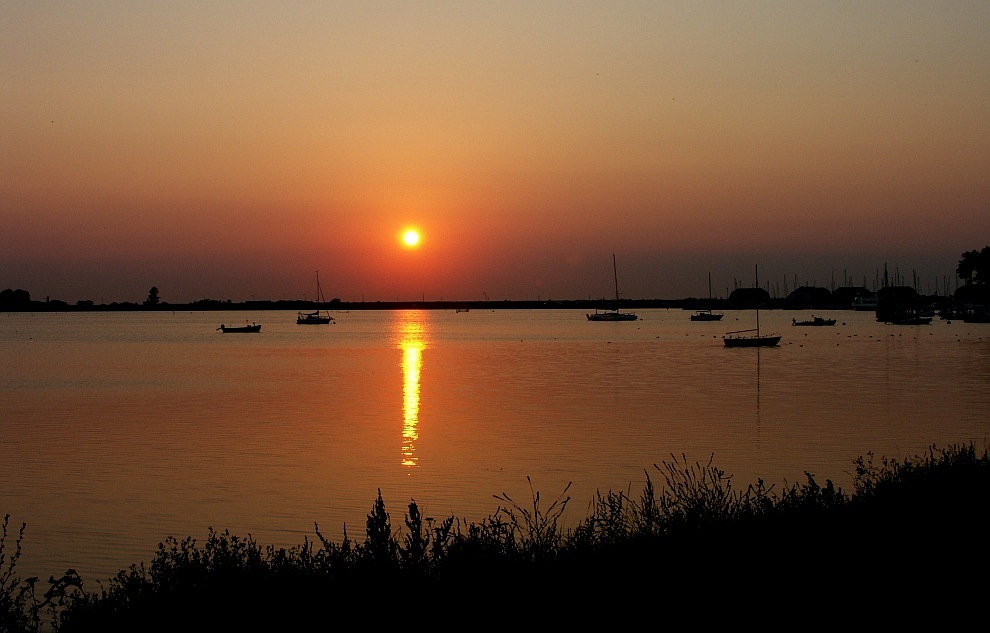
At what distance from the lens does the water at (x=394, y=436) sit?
21453 mm

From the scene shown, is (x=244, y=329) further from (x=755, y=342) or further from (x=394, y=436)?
(x=394, y=436)

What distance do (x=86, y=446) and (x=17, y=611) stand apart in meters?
24.0

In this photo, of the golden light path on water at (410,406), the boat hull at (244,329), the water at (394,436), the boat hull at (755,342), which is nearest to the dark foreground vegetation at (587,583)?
the water at (394,436)

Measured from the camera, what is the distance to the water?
21453mm

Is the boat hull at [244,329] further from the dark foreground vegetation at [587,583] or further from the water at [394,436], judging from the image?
the dark foreground vegetation at [587,583]

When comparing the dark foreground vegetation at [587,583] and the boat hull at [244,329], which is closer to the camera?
the dark foreground vegetation at [587,583]

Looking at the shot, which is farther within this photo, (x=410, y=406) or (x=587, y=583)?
(x=410, y=406)

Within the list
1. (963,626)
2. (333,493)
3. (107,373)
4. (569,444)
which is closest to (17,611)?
(963,626)

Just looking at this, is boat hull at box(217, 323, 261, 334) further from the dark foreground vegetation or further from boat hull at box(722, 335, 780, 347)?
the dark foreground vegetation

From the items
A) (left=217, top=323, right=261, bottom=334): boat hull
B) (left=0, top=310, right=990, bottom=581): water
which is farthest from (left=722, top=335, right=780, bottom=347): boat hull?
(left=217, top=323, right=261, bottom=334): boat hull

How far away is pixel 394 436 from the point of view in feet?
115

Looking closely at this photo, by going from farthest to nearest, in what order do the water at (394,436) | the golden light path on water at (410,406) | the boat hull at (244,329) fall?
1. the boat hull at (244,329)
2. the golden light path on water at (410,406)
3. the water at (394,436)

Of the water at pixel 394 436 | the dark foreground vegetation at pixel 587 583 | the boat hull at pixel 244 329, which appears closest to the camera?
the dark foreground vegetation at pixel 587 583

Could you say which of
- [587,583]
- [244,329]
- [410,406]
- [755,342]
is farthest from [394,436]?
[244,329]
